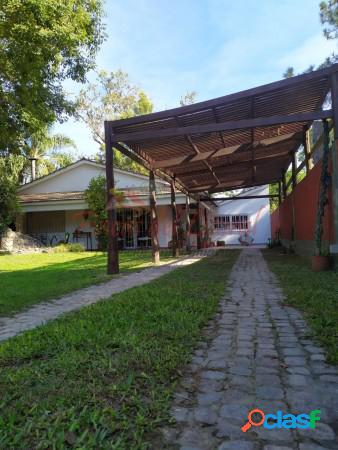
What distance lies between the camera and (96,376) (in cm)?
252

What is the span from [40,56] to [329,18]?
12.5 metres

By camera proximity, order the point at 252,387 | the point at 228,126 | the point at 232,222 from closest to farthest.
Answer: the point at 252,387 → the point at 228,126 → the point at 232,222

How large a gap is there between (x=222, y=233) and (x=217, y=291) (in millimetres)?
20815

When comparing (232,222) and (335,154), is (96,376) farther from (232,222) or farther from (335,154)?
(232,222)

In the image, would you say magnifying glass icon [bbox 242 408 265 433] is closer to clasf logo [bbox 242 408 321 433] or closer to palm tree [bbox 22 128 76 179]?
clasf logo [bbox 242 408 321 433]

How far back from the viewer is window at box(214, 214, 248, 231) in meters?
26.0

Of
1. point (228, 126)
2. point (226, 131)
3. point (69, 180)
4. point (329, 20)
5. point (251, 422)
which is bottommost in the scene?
point (251, 422)

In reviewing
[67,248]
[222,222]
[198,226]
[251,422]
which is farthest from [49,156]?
[251,422]

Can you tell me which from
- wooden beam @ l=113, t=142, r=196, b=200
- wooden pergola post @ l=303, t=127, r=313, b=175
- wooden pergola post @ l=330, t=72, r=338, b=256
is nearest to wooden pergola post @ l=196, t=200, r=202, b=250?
wooden beam @ l=113, t=142, r=196, b=200

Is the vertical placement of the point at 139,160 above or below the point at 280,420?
above

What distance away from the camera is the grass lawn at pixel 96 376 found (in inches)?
73.3

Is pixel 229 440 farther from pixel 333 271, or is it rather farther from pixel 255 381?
pixel 333 271

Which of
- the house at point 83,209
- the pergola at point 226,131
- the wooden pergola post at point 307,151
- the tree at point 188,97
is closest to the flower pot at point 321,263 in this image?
the pergola at point 226,131

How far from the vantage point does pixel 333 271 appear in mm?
7391
